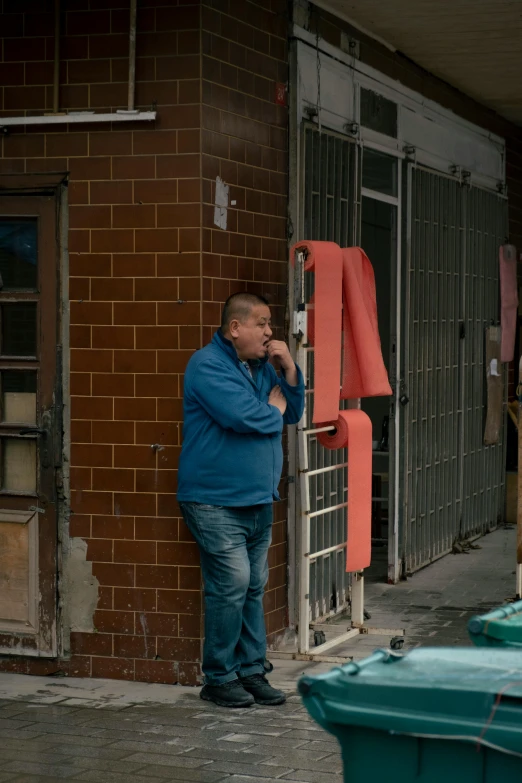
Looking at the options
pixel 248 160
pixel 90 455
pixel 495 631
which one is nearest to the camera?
pixel 495 631

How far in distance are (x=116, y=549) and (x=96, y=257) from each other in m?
1.56

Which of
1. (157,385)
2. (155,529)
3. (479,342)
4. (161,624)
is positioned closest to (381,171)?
(479,342)

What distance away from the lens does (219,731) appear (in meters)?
6.25

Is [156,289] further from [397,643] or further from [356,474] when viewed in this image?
[397,643]

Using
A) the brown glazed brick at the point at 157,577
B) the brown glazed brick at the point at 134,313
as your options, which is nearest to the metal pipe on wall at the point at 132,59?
the brown glazed brick at the point at 134,313

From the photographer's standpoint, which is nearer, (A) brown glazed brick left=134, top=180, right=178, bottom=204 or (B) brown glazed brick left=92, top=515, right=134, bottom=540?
(A) brown glazed brick left=134, top=180, right=178, bottom=204

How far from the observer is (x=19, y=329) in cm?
733

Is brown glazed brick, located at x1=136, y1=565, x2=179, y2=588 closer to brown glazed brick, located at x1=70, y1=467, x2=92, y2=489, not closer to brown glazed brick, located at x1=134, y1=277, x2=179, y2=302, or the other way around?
brown glazed brick, located at x1=70, y1=467, x2=92, y2=489

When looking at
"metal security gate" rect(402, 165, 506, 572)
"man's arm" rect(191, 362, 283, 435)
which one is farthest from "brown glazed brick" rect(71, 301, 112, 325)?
"metal security gate" rect(402, 165, 506, 572)

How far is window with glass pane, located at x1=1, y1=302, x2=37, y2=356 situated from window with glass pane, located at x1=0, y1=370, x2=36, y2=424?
0.40 feet

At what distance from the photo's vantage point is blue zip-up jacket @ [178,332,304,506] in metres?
6.48

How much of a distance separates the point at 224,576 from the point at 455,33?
4644mm

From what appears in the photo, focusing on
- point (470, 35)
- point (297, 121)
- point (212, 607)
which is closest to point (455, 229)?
point (470, 35)

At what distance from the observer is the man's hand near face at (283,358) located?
6.73 m
